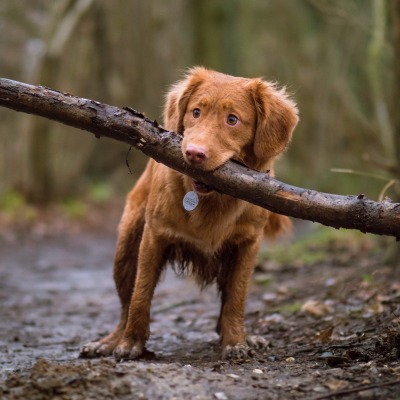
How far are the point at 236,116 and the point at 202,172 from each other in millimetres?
581

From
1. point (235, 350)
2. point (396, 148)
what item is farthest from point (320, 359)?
point (396, 148)

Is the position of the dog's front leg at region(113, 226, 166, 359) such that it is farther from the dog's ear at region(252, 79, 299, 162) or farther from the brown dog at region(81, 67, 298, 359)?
the dog's ear at region(252, 79, 299, 162)

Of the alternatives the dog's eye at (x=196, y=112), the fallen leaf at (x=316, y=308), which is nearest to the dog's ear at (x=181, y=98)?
the dog's eye at (x=196, y=112)

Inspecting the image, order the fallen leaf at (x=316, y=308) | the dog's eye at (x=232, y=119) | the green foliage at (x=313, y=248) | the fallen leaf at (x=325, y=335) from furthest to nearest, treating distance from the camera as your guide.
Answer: the green foliage at (x=313, y=248)
the fallen leaf at (x=316, y=308)
the fallen leaf at (x=325, y=335)
the dog's eye at (x=232, y=119)

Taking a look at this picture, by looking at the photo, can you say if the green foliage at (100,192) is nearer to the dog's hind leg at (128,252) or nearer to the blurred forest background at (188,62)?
the blurred forest background at (188,62)

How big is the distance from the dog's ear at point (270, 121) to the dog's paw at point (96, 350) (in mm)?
1872

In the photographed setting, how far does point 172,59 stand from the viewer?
19.0 metres

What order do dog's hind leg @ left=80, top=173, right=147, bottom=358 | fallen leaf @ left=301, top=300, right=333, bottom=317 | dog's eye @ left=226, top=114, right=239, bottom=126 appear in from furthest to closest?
fallen leaf @ left=301, top=300, right=333, bottom=317 < dog's hind leg @ left=80, top=173, right=147, bottom=358 < dog's eye @ left=226, top=114, right=239, bottom=126

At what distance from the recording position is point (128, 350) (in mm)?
5180

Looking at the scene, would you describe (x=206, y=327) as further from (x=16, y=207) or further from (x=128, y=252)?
(x=16, y=207)

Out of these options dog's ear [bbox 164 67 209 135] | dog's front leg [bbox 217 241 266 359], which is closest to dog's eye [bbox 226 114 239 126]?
dog's ear [bbox 164 67 209 135]

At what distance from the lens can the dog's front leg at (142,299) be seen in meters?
5.20

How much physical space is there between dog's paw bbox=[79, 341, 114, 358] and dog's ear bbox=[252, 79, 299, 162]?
1872 mm

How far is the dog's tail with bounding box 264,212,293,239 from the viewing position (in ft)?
19.7
